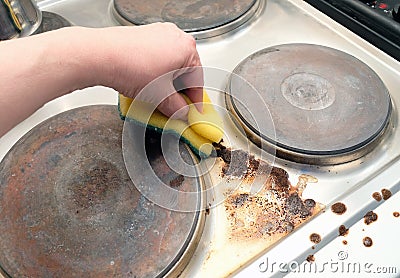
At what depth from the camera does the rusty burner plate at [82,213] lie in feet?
1.80

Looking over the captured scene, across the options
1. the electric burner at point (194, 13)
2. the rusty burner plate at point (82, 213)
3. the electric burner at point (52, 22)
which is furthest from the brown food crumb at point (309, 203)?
the electric burner at point (52, 22)

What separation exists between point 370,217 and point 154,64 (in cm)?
35

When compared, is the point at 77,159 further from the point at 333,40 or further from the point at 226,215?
the point at 333,40

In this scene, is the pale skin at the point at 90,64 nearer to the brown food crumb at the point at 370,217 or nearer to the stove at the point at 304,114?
the stove at the point at 304,114

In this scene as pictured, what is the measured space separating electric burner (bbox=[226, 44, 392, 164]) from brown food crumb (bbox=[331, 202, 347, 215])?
0.23 ft

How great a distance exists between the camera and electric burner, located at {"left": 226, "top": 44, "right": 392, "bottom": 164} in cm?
65

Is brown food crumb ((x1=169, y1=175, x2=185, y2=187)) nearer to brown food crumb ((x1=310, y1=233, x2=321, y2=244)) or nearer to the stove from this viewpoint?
the stove

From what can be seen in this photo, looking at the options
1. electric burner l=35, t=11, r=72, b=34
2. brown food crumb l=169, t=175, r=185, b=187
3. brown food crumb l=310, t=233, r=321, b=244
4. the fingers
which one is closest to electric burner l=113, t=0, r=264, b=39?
electric burner l=35, t=11, r=72, b=34

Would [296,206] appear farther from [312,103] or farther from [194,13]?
[194,13]

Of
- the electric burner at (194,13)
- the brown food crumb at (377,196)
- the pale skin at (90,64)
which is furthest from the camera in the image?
the electric burner at (194,13)

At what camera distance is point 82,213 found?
0.59 m

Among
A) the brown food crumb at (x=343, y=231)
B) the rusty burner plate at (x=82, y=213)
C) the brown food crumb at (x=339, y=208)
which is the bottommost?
the rusty burner plate at (x=82, y=213)

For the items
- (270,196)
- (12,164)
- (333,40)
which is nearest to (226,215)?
(270,196)

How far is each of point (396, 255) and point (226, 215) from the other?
22 centimetres
